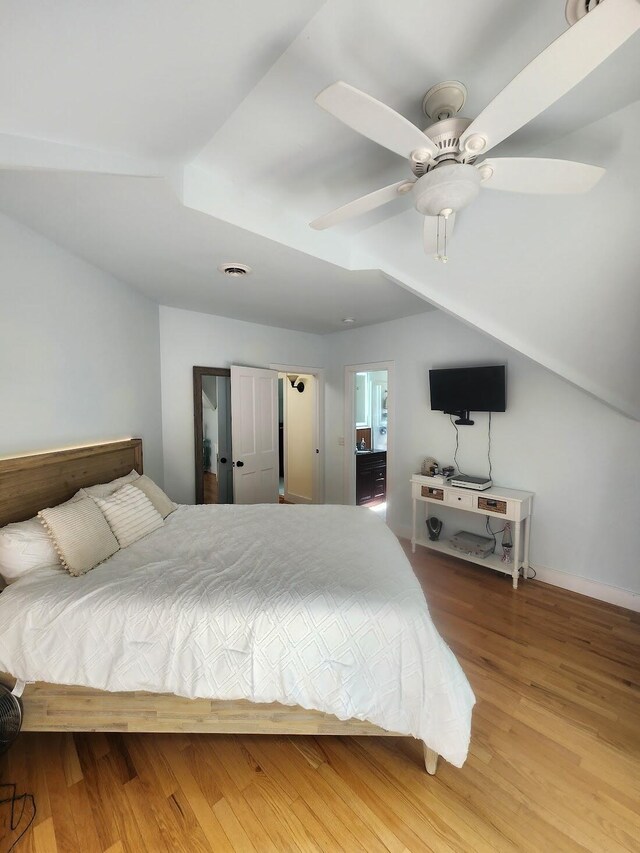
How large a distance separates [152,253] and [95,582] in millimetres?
1905

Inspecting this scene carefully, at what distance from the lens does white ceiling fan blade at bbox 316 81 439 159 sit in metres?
0.89

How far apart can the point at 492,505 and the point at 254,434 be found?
2545 millimetres

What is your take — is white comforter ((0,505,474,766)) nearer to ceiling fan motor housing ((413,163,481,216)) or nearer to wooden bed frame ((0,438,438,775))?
wooden bed frame ((0,438,438,775))

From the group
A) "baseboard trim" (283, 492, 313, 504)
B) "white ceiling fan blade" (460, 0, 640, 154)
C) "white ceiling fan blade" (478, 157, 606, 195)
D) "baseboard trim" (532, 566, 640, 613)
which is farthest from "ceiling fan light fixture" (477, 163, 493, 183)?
"baseboard trim" (283, 492, 313, 504)

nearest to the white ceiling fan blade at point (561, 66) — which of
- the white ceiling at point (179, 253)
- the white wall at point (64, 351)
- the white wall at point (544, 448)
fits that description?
the white ceiling at point (179, 253)

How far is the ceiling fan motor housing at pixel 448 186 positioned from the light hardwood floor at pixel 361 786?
2.30m

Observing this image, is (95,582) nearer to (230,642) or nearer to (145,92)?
(230,642)

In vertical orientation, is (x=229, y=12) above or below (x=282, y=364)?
above

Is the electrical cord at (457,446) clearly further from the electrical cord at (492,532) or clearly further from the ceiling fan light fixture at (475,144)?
the ceiling fan light fixture at (475,144)

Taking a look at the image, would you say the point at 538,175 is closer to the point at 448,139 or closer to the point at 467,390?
the point at 448,139

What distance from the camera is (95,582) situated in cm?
147

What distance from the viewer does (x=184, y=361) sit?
340 cm

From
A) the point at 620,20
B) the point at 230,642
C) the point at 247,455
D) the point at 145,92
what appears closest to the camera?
the point at 620,20

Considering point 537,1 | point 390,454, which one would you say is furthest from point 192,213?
point 390,454
